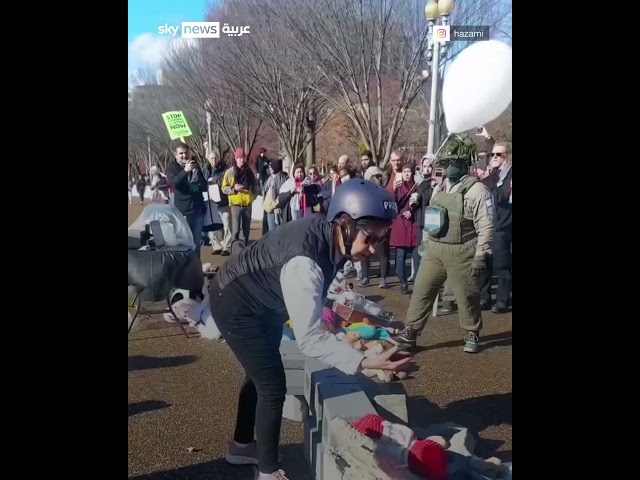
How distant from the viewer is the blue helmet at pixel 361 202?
260 cm

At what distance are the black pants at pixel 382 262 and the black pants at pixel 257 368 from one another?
0.39 metres

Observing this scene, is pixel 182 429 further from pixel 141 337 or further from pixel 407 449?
pixel 407 449

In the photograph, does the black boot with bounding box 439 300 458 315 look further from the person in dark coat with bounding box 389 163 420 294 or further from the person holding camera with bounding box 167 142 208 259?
the person holding camera with bounding box 167 142 208 259

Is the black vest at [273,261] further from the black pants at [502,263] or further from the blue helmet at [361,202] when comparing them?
the black pants at [502,263]

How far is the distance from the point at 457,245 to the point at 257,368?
0.95 m

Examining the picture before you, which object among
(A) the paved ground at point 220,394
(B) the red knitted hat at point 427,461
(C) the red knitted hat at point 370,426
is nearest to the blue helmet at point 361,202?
(A) the paved ground at point 220,394

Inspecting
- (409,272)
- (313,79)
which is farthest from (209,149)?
(409,272)

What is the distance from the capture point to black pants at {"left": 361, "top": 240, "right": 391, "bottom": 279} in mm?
2650

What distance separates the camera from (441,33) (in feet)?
8.67

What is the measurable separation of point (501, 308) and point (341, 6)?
4.50 ft

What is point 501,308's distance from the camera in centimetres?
277

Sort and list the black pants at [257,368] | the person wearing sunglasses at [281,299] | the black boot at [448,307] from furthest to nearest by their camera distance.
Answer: the black boot at [448,307] → the black pants at [257,368] → the person wearing sunglasses at [281,299]

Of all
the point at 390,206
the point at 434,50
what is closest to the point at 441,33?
the point at 434,50

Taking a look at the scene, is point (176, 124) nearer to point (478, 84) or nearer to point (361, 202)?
point (361, 202)
